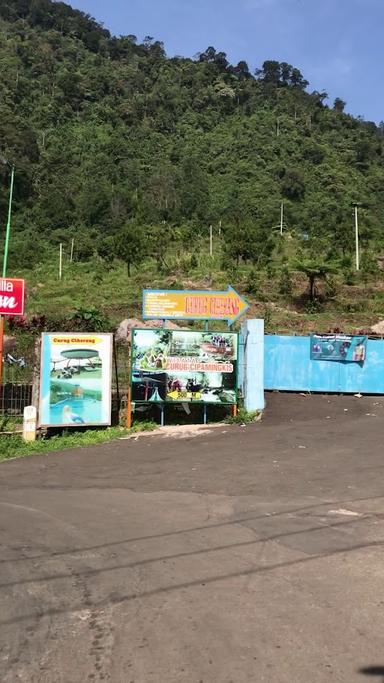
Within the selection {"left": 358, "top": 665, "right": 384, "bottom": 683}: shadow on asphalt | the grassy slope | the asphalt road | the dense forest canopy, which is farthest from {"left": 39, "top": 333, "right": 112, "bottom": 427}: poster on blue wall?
the dense forest canopy

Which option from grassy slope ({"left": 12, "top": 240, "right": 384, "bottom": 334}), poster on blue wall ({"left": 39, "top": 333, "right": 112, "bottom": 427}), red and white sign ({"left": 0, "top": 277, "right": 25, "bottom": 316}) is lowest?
poster on blue wall ({"left": 39, "top": 333, "right": 112, "bottom": 427})

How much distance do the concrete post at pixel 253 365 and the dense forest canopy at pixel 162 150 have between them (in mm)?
32785

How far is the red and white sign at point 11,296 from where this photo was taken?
1438 cm

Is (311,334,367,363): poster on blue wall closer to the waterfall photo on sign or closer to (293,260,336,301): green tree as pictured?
the waterfall photo on sign

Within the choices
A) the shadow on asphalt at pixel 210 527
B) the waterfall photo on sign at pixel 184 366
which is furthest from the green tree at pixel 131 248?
the shadow on asphalt at pixel 210 527

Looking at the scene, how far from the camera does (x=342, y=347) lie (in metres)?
18.6

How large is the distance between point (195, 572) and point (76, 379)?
9.38 meters

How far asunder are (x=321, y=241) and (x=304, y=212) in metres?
26.5

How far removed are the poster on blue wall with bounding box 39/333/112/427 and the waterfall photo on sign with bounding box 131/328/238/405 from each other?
807 millimetres

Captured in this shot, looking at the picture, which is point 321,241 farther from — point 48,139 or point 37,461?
point 48,139

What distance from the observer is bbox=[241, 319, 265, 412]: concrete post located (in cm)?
1572

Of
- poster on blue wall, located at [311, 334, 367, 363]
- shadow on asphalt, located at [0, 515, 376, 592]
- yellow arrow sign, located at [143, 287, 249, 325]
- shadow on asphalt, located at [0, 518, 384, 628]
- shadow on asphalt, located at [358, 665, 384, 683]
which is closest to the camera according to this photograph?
shadow on asphalt, located at [358, 665, 384, 683]

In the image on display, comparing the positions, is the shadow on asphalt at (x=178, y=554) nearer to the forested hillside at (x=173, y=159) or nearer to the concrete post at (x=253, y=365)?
the concrete post at (x=253, y=365)

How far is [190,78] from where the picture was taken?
128 meters
